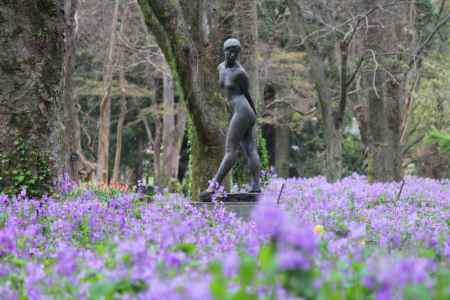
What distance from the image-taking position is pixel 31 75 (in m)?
8.52

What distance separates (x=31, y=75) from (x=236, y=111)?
2.72 metres

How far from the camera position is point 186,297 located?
2029 mm

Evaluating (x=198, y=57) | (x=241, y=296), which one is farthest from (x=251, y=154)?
(x=241, y=296)

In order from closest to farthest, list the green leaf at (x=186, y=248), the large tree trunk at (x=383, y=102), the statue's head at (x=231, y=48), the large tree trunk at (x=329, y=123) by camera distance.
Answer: the green leaf at (x=186, y=248), the statue's head at (x=231, y=48), the large tree trunk at (x=383, y=102), the large tree trunk at (x=329, y=123)

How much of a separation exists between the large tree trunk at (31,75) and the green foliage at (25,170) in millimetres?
29

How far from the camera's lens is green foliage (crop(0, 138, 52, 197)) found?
27.3 feet

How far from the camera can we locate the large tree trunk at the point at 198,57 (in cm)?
974

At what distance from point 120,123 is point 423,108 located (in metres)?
14.2

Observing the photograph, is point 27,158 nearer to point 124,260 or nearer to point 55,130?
point 55,130

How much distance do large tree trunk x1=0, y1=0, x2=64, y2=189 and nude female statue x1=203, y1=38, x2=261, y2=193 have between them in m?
2.26

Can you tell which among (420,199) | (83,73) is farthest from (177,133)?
(420,199)

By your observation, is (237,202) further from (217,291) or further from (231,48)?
(217,291)

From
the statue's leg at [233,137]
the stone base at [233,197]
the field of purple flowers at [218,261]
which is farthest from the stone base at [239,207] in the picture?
the field of purple flowers at [218,261]

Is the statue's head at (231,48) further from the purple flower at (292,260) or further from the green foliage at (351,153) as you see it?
the green foliage at (351,153)
